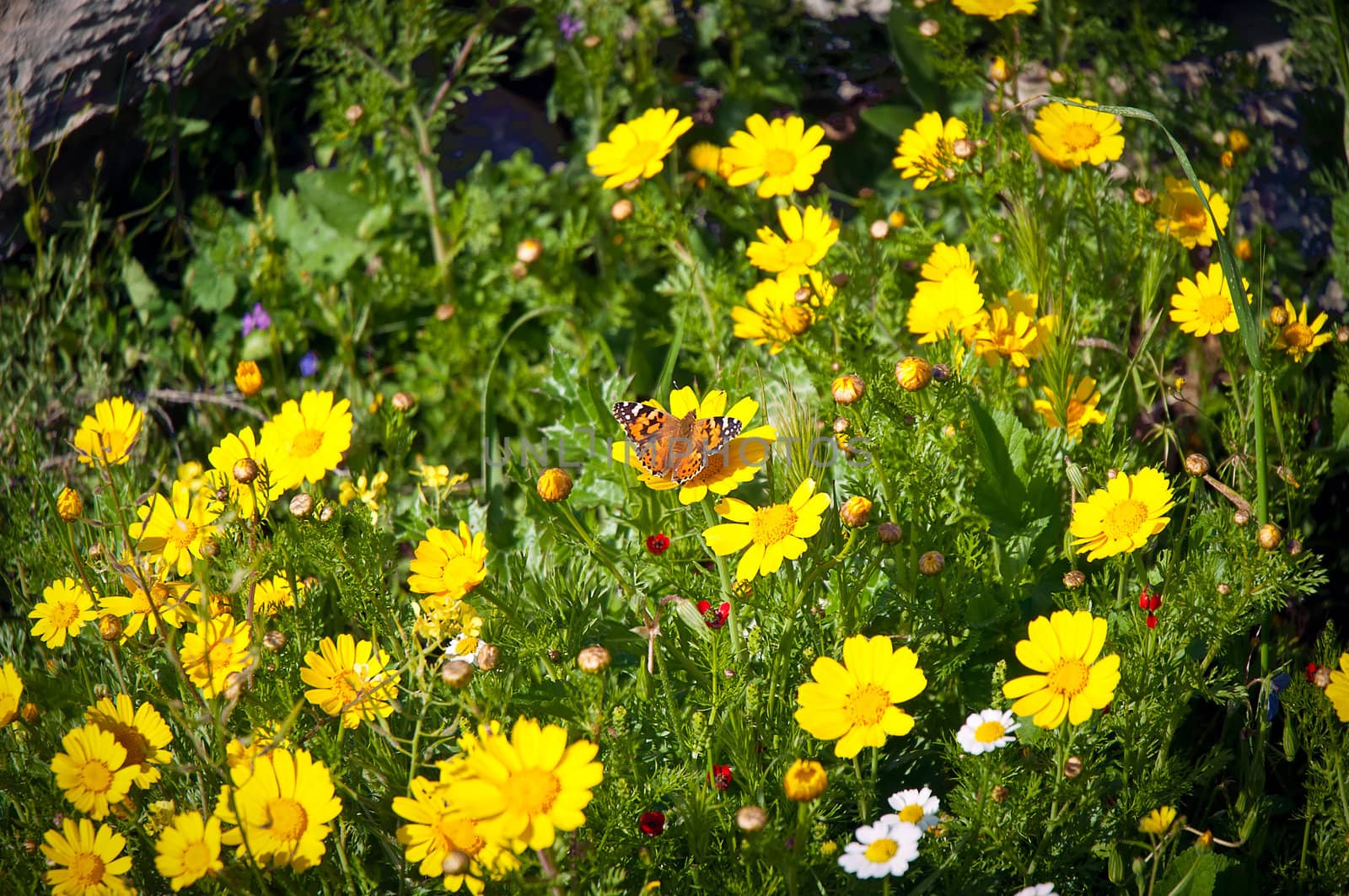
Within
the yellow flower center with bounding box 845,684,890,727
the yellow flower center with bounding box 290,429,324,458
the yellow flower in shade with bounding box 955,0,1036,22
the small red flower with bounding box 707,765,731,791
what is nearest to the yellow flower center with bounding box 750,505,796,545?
the yellow flower center with bounding box 845,684,890,727

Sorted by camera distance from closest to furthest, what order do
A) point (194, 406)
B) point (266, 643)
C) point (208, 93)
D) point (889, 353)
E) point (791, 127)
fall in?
point (266, 643)
point (791, 127)
point (889, 353)
point (194, 406)
point (208, 93)

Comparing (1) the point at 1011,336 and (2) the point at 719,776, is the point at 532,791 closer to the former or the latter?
(2) the point at 719,776

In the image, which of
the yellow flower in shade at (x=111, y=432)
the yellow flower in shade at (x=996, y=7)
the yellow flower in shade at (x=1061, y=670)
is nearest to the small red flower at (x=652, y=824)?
the yellow flower in shade at (x=1061, y=670)

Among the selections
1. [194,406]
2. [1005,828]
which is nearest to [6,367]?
[194,406]

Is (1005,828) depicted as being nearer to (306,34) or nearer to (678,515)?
(678,515)

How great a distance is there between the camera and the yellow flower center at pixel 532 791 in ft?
4.10

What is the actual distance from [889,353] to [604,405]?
0.67 m

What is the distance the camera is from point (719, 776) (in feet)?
5.02

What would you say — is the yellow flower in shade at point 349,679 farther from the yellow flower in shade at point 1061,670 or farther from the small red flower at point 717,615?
the yellow flower in shade at point 1061,670

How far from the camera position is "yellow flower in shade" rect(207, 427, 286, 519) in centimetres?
173

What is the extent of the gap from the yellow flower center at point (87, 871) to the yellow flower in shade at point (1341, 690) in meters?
1.79

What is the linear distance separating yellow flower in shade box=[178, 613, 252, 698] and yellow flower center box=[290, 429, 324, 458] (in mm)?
300

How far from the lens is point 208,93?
329 centimetres

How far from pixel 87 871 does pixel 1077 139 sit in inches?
84.8
